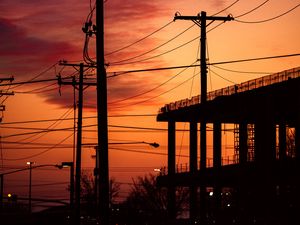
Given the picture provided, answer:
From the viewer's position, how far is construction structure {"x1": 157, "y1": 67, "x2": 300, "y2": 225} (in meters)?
55.4

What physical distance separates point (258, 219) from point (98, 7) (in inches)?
1207

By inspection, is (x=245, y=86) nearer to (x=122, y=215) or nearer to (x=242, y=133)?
(x=242, y=133)

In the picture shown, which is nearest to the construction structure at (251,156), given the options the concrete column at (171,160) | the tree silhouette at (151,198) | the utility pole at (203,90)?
the concrete column at (171,160)

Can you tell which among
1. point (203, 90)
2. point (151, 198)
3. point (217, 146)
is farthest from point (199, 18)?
point (151, 198)

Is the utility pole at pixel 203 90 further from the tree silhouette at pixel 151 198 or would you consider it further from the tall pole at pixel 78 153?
the tree silhouette at pixel 151 198

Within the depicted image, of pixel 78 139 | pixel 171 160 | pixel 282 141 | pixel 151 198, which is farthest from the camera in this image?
pixel 151 198

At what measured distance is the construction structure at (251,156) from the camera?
55438 mm

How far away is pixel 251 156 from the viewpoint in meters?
81.4

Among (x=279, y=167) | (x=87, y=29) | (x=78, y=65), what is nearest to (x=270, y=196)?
(x=279, y=167)

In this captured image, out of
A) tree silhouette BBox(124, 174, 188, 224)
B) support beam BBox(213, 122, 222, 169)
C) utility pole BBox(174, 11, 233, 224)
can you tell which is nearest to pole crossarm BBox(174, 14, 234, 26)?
utility pole BBox(174, 11, 233, 224)

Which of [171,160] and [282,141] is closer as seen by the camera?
[282,141]

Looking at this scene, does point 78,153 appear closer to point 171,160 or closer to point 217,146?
point 217,146

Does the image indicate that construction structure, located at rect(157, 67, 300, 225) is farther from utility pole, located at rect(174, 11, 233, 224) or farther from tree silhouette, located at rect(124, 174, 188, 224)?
tree silhouette, located at rect(124, 174, 188, 224)

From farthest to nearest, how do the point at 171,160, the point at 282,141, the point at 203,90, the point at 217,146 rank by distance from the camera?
the point at 171,160 → the point at 282,141 → the point at 217,146 → the point at 203,90
